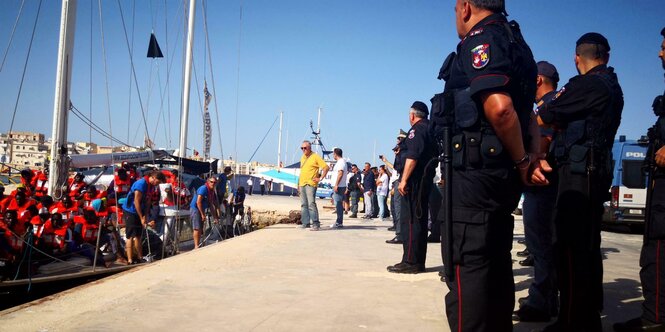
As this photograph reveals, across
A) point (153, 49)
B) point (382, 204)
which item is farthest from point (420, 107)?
point (153, 49)

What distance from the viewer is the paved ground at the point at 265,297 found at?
310 centimetres

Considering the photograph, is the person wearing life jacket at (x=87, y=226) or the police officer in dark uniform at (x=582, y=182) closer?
the police officer in dark uniform at (x=582, y=182)

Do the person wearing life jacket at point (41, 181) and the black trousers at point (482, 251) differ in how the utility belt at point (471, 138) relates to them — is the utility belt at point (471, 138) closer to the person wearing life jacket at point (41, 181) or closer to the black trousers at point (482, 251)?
the black trousers at point (482, 251)

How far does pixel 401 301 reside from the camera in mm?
3873

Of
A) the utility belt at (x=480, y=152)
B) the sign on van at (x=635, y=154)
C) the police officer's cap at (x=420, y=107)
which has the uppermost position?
the sign on van at (x=635, y=154)

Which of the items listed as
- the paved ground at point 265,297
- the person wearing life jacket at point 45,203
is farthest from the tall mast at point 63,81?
the paved ground at point 265,297

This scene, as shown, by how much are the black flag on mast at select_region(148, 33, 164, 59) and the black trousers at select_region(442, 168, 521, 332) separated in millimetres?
17080

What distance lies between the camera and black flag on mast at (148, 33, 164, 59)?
57.6 ft

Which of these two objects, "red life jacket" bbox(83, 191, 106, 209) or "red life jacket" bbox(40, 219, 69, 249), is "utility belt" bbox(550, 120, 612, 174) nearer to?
"red life jacket" bbox(40, 219, 69, 249)

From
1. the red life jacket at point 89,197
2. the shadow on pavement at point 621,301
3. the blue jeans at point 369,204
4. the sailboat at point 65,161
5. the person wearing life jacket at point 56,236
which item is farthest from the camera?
the blue jeans at point 369,204

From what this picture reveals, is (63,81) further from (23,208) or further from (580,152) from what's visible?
(580,152)

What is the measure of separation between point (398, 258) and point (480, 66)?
4285 millimetres

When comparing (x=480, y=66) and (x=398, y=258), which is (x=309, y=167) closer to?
(x=398, y=258)

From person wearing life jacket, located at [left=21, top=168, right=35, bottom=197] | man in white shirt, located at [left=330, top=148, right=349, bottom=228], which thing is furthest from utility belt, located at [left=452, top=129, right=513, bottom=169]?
person wearing life jacket, located at [left=21, top=168, right=35, bottom=197]
